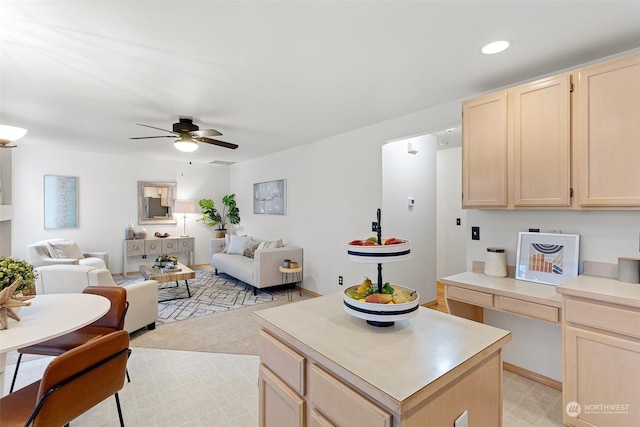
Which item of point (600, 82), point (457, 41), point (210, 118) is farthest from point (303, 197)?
point (600, 82)

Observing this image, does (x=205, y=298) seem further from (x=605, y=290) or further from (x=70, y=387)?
(x=605, y=290)

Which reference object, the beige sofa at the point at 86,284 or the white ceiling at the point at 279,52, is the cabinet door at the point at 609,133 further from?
the beige sofa at the point at 86,284

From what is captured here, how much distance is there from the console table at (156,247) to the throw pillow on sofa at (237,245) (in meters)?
1.02

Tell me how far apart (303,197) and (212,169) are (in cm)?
322

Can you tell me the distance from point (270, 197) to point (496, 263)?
13.9 feet

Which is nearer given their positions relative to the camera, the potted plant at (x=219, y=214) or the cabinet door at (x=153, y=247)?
the cabinet door at (x=153, y=247)

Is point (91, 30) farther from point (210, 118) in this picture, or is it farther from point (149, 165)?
point (149, 165)

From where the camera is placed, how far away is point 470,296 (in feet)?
7.79

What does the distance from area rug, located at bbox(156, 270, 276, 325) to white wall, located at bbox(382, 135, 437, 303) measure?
2099 millimetres

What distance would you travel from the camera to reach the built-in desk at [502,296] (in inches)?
78.5

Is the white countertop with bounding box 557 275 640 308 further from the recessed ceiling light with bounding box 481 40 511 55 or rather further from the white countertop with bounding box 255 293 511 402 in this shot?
the recessed ceiling light with bounding box 481 40 511 55

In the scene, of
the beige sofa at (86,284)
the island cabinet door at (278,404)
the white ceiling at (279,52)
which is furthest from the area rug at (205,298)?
the island cabinet door at (278,404)

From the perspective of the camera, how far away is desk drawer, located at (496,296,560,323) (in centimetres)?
195

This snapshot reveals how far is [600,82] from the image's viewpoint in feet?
6.19
